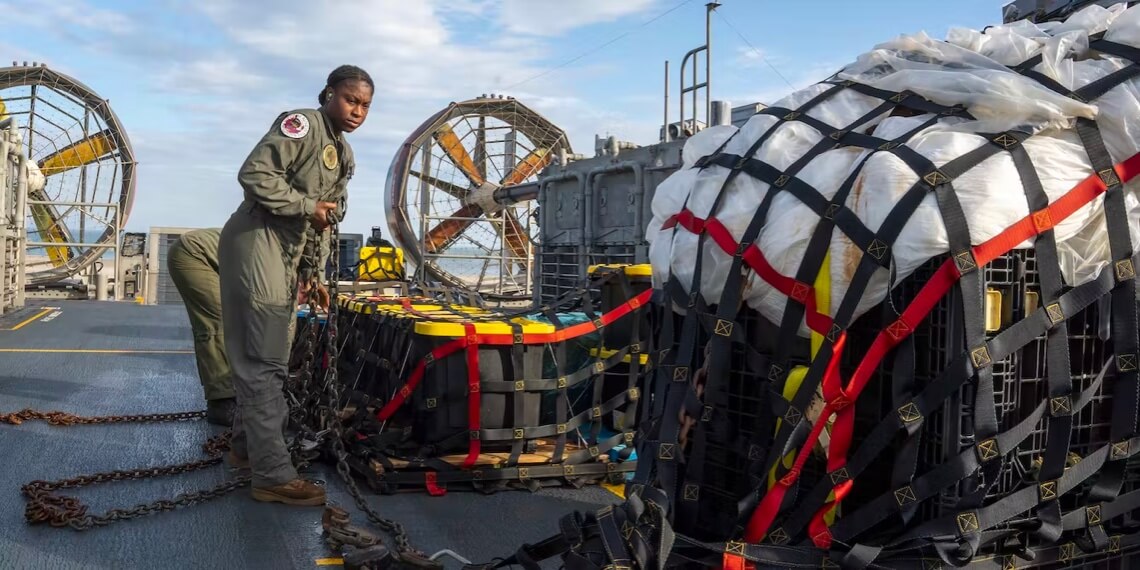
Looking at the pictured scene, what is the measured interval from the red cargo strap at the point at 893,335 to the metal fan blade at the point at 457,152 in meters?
17.4

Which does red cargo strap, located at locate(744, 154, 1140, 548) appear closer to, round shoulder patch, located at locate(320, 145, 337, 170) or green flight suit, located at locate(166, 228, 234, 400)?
round shoulder patch, located at locate(320, 145, 337, 170)

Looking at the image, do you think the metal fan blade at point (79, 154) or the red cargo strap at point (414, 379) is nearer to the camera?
the red cargo strap at point (414, 379)

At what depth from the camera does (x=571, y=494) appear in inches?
167

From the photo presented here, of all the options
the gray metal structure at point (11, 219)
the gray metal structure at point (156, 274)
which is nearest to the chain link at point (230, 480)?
the gray metal structure at point (11, 219)

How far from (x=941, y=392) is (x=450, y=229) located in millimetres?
18469

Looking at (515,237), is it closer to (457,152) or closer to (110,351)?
(457,152)

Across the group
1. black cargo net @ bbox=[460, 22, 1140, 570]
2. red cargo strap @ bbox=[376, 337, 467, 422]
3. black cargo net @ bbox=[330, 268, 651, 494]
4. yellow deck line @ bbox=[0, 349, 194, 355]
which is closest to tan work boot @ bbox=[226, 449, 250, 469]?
black cargo net @ bbox=[330, 268, 651, 494]

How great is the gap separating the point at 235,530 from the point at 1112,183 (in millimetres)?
3203

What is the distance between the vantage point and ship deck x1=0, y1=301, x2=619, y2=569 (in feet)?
10.2

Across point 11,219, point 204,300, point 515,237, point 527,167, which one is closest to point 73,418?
point 204,300

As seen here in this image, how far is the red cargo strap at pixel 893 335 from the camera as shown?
2271 mm

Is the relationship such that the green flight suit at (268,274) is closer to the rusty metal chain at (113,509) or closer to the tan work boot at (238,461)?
the rusty metal chain at (113,509)

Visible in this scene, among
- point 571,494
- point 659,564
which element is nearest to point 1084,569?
A: point 659,564

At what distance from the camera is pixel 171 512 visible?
3604 millimetres
